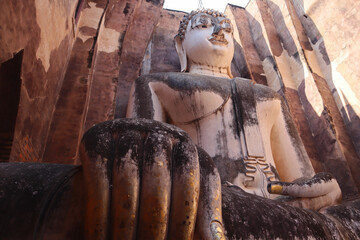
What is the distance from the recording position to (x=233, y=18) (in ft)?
19.7

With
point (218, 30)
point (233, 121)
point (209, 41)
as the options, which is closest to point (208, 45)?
point (209, 41)

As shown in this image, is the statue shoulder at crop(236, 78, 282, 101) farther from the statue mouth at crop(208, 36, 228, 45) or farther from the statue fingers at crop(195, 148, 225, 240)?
the statue fingers at crop(195, 148, 225, 240)

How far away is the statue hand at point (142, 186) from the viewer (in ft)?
2.93

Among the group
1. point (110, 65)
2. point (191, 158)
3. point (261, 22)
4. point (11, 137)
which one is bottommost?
point (191, 158)

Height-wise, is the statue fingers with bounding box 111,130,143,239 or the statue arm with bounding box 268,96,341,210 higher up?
the statue arm with bounding box 268,96,341,210

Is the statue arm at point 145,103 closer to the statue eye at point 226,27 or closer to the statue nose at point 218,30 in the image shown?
the statue nose at point 218,30

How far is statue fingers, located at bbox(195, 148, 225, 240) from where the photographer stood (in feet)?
3.36

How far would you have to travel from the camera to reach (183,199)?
96cm

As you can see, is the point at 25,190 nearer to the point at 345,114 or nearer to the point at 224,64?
the point at 224,64

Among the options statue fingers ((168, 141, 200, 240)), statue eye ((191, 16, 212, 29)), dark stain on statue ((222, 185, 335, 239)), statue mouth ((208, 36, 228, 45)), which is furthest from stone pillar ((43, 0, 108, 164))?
statue fingers ((168, 141, 200, 240))

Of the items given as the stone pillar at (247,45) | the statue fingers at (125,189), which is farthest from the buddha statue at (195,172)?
the stone pillar at (247,45)

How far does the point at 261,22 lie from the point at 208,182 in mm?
5245

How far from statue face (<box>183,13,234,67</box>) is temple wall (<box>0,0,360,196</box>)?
99 centimetres

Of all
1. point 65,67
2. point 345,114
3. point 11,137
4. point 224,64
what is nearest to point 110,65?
point 65,67
